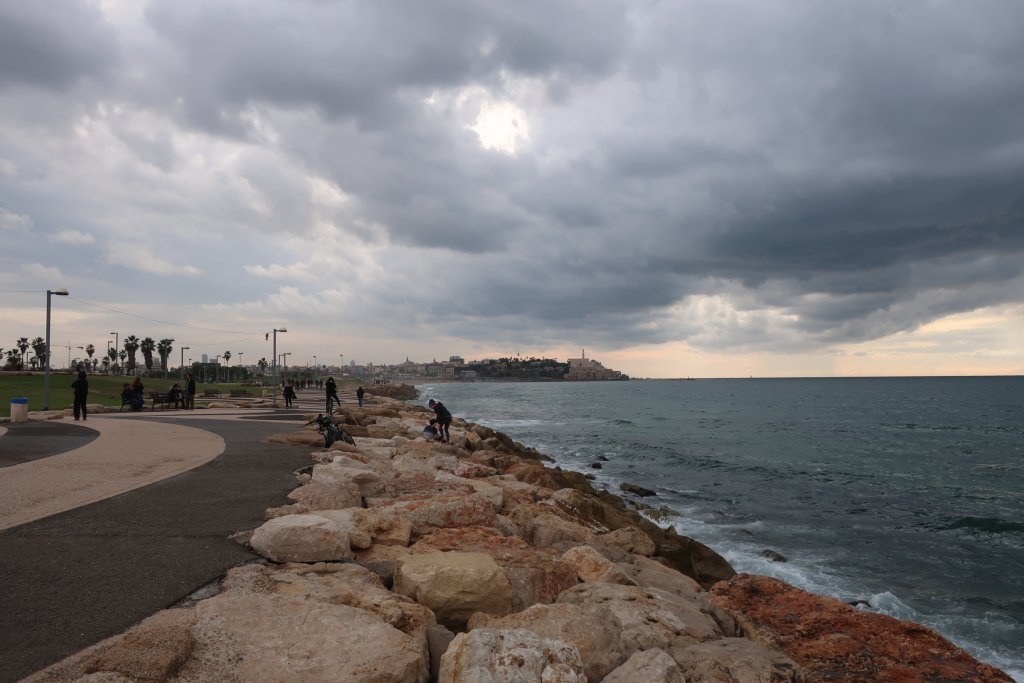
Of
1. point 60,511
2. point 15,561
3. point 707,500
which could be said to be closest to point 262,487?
point 60,511

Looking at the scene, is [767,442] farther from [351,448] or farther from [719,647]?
[719,647]

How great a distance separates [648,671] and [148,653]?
10.2 feet

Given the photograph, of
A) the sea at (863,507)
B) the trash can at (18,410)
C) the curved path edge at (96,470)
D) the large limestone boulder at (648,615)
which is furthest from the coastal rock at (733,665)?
the trash can at (18,410)

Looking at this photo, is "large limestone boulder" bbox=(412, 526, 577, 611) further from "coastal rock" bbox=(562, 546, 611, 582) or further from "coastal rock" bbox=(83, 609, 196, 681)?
"coastal rock" bbox=(83, 609, 196, 681)

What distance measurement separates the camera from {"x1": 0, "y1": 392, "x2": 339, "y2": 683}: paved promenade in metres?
3.87

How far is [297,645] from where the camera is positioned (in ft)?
12.2

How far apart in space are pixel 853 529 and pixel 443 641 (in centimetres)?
1549

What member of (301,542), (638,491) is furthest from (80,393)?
(638,491)

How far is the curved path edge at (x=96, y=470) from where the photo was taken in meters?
6.96

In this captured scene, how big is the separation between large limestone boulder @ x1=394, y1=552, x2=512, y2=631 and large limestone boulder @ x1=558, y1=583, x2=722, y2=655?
34.7 inches

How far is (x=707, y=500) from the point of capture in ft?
62.7

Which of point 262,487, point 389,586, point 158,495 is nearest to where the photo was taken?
point 389,586

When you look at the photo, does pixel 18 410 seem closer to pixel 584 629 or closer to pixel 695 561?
pixel 695 561

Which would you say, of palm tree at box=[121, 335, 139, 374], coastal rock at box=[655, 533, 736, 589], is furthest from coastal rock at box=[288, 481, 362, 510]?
palm tree at box=[121, 335, 139, 374]
